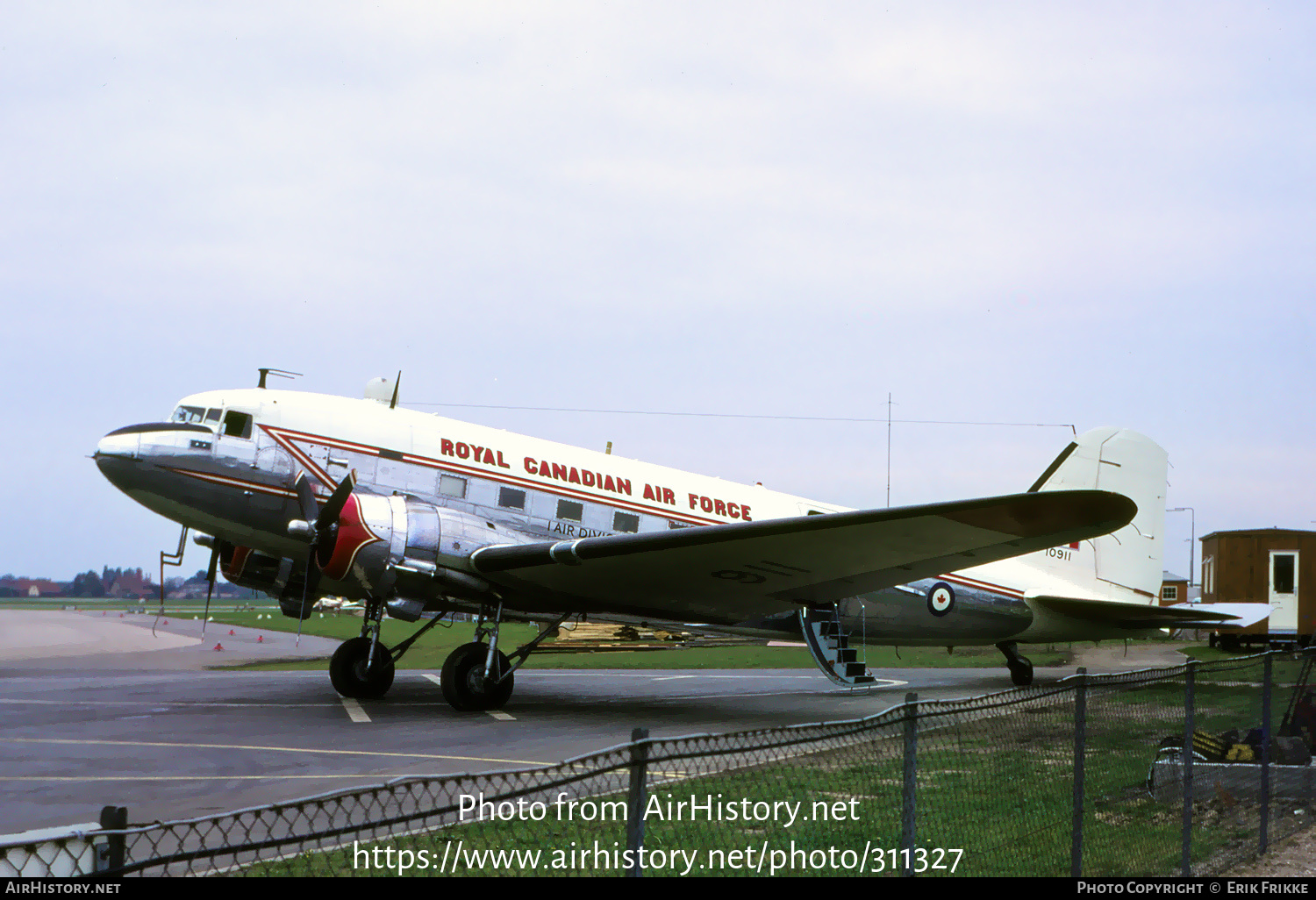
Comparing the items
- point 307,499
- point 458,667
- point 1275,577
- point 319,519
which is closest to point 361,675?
point 458,667

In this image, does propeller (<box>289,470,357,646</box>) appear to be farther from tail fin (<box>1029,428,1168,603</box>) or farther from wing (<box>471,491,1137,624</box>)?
tail fin (<box>1029,428,1168,603</box>)

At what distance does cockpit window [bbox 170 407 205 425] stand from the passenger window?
368mm

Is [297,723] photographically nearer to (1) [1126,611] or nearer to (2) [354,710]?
(2) [354,710]

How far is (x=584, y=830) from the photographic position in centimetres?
624

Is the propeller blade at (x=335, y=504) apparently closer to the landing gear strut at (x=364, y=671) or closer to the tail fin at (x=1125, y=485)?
the landing gear strut at (x=364, y=671)

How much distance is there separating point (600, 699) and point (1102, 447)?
11175mm

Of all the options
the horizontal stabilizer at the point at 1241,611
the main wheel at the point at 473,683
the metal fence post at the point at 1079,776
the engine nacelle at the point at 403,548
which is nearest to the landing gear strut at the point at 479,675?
the main wheel at the point at 473,683

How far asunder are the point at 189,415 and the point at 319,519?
280cm

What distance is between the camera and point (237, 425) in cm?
1452

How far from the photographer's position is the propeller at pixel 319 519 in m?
13.5

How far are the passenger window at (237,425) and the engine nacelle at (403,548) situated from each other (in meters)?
2.04

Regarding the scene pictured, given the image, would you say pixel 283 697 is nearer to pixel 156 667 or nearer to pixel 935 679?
pixel 156 667

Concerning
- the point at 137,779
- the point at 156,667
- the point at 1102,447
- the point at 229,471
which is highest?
the point at 1102,447
